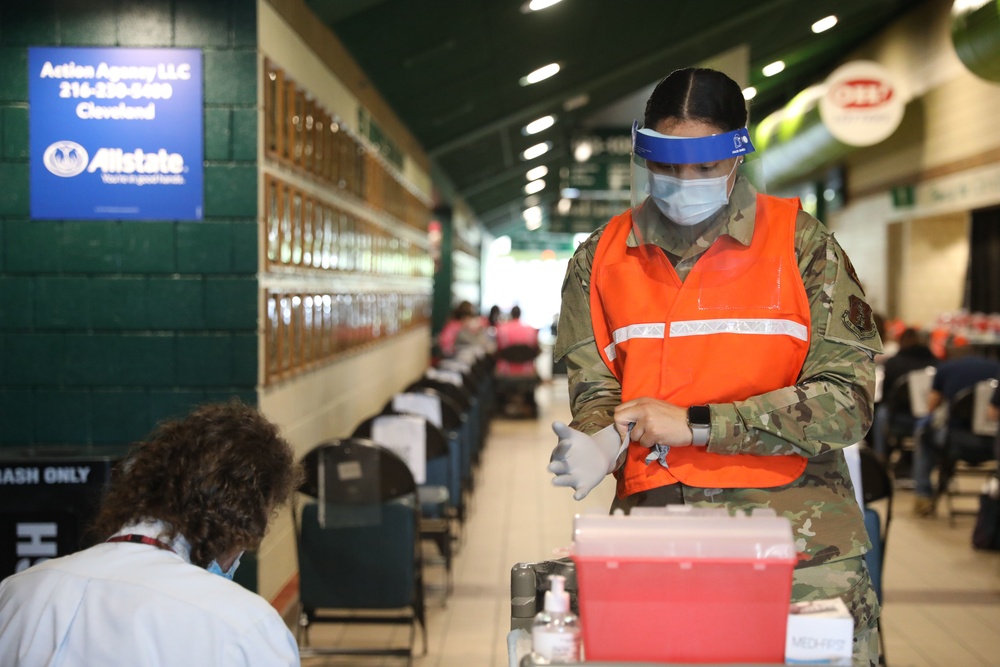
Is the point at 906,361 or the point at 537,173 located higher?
the point at 537,173

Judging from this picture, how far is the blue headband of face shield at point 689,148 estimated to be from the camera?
160cm

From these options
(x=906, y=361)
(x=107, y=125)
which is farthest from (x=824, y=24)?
(x=107, y=125)

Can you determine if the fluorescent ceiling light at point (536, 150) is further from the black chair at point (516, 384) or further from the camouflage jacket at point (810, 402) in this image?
the camouflage jacket at point (810, 402)

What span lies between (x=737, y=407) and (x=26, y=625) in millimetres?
1059

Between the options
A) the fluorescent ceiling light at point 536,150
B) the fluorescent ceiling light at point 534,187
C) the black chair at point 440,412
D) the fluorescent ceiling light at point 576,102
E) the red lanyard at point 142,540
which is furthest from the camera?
the fluorescent ceiling light at point 534,187

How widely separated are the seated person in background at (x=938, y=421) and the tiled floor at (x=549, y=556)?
16 centimetres

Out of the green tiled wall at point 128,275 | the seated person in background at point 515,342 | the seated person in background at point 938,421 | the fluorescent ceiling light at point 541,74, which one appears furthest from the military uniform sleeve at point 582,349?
the seated person in background at point 515,342

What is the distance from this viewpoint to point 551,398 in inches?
631

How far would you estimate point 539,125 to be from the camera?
1308cm

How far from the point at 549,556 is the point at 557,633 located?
14.8ft

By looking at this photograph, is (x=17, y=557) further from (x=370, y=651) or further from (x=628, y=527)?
(x=628, y=527)

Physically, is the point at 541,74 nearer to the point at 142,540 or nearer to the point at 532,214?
Result: the point at 142,540

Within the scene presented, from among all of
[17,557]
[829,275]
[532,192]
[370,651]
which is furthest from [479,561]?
[532,192]

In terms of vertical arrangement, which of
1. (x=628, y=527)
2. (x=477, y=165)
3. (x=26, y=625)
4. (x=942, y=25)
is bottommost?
(x=26, y=625)
